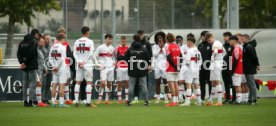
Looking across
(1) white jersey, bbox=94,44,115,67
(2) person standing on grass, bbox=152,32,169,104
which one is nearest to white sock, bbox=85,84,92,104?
(1) white jersey, bbox=94,44,115,67

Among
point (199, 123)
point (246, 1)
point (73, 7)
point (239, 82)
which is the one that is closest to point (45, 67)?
point (239, 82)

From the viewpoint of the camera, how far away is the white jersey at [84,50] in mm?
27625

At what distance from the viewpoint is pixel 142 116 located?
23.0m

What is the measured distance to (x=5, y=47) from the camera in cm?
4091

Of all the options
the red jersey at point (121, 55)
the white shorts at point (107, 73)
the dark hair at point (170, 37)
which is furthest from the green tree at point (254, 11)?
the dark hair at point (170, 37)

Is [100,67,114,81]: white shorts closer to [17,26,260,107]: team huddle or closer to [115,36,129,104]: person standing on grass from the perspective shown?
[17,26,260,107]: team huddle

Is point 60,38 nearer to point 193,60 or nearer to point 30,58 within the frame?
point 30,58

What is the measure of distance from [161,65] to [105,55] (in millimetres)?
1847

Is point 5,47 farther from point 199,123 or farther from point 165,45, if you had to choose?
point 199,123

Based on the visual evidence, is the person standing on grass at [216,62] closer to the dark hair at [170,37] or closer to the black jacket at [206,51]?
the black jacket at [206,51]

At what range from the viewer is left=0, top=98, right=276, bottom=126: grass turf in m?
20.6

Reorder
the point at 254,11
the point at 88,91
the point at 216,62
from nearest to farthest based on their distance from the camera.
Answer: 1. the point at 88,91
2. the point at 216,62
3. the point at 254,11

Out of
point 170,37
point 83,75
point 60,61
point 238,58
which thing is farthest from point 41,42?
point 238,58

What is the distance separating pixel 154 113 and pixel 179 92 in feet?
20.2
